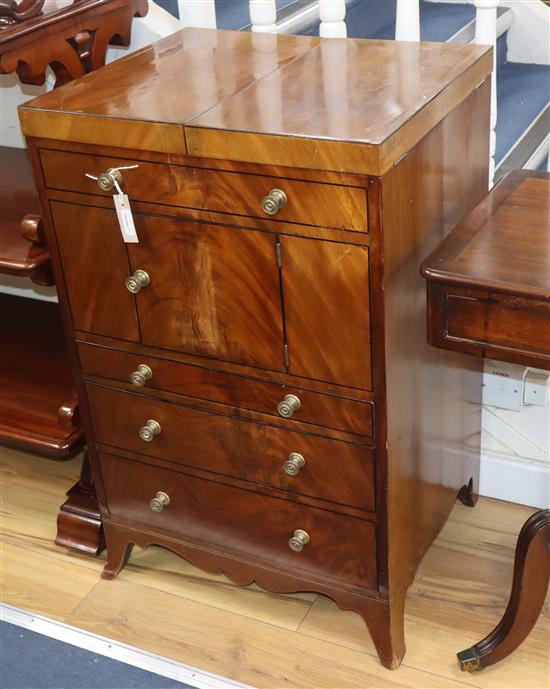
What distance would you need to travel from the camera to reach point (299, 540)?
68.0 inches

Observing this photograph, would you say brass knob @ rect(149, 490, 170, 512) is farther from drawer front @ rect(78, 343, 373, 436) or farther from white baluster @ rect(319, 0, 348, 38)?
white baluster @ rect(319, 0, 348, 38)

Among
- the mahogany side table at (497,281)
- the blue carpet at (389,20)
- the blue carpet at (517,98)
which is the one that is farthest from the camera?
the blue carpet at (389,20)

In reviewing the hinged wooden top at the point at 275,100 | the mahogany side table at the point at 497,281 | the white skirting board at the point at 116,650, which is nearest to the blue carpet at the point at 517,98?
the hinged wooden top at the point at 275,100

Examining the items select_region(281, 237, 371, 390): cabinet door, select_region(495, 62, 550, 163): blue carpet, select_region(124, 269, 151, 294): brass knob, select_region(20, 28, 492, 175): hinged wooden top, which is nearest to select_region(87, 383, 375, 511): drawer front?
select_region(281, 237, 371, 390): cabinet door

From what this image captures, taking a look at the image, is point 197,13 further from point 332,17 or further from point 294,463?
point 294,463

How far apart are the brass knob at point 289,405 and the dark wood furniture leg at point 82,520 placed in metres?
0.62

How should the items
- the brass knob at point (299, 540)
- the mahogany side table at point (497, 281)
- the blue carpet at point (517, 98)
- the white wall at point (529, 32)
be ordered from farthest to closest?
the white wall at point (529, 32), the blue carpet at point (517, 98), the brass knob at point (299, 540), the mahogany side table at point (497, 281)

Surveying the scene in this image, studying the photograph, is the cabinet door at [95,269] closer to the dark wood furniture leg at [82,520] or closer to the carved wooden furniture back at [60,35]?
the carved wooden furniture back at [60,35]

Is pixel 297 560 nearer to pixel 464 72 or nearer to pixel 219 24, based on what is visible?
pixel 464 72

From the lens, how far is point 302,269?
1.46 meters

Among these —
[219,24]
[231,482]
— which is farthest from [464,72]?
[219,24]

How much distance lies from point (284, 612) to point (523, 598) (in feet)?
1.61

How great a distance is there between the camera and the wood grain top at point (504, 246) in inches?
52.0

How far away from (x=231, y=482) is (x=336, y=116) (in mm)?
699
